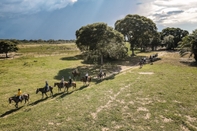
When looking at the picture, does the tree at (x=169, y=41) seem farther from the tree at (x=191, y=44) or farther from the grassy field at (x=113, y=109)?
the grassy field at (x=113, y=109)

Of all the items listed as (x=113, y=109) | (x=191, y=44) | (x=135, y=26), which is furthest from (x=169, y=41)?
(x=113, y=109)

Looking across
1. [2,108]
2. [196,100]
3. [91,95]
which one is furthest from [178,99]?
[2,108]

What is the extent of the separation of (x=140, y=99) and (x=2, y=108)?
48.7ft

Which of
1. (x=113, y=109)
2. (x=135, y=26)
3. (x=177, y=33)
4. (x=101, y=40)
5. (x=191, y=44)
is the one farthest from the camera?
(x=177, y=33)

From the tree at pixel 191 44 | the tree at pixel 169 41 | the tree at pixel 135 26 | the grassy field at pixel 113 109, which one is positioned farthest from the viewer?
the tree at pixel 169 41

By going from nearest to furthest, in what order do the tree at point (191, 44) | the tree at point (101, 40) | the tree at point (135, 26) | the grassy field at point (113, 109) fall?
the grassy field at point (113, 109) < the tree at point (101, 40) < the tree at point (191, 44) < the tree at point (135, 26)

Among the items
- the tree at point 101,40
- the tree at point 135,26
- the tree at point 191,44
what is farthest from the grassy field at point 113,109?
the tree at point 135,26

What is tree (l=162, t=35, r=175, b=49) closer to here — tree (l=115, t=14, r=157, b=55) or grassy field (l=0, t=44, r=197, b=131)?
tree (l=115, t=14, r=157, b=55)

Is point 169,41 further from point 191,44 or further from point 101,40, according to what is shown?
point 101,40

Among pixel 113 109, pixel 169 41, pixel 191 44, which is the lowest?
pixel 113 109

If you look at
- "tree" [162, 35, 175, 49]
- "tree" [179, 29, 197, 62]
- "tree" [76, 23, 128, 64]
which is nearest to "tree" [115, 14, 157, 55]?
"tree" [179, 29, 197, 62]

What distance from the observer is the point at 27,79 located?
29.0 meters

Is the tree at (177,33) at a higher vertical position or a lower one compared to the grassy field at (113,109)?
higher

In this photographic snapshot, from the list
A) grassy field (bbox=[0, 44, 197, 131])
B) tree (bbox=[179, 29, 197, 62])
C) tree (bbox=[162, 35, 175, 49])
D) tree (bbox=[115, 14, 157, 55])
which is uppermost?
tree (bbox=[115, 14, 157, 55])
